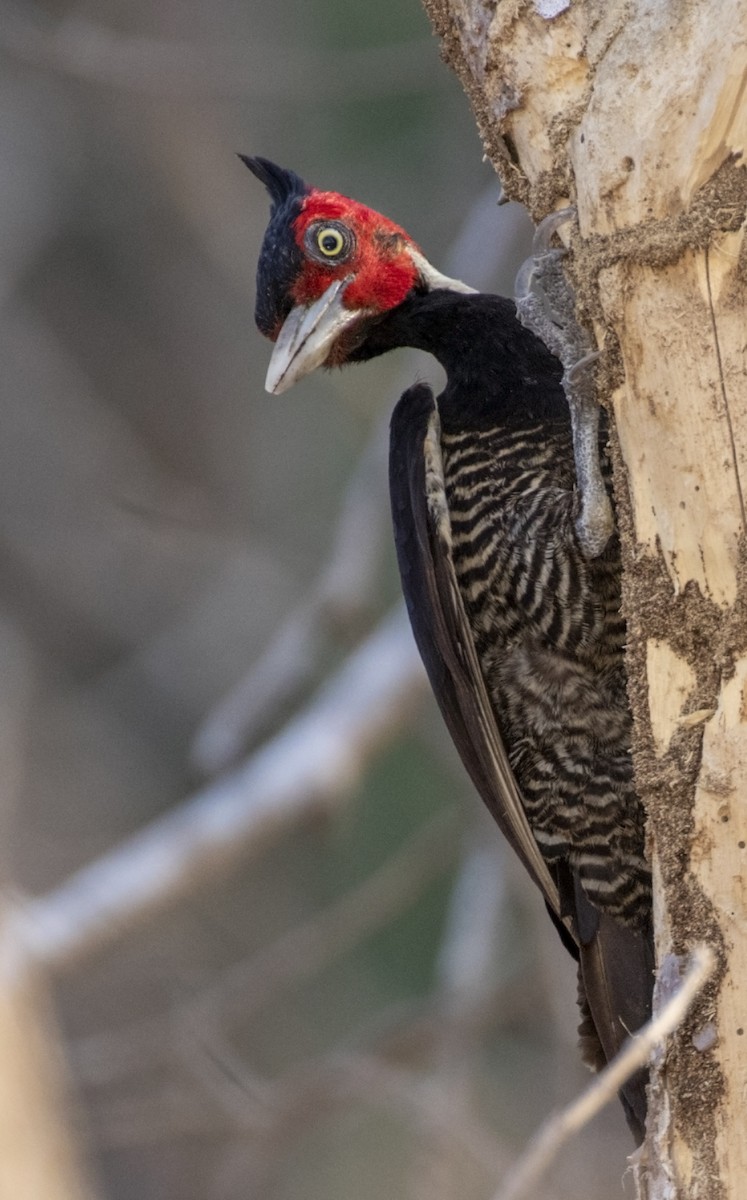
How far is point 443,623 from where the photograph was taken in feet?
10.3

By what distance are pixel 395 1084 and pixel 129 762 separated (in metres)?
3.58

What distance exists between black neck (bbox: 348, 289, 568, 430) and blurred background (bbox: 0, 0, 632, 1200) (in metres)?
2.09

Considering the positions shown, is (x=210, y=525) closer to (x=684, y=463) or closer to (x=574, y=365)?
(x=574, y=365)

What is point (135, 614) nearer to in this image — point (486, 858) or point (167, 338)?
point (167, 338)

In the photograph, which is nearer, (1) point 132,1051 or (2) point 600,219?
(2) point 600,219

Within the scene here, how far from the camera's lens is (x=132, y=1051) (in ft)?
16.1

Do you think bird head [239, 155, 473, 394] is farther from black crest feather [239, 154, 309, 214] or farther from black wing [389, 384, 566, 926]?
black wing [389, 384, 566, 926]

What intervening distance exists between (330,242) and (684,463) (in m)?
1.48

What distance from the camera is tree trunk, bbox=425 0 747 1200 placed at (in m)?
2.08

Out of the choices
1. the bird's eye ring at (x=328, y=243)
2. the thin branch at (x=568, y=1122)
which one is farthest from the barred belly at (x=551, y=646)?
the thin branch at (x=568, y=1122)

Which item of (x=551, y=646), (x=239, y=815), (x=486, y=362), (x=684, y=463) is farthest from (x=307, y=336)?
(x=239, y=815)

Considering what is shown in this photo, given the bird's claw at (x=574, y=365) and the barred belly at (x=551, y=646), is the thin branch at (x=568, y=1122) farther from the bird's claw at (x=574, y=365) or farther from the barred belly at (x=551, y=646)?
the barred belly at (x=551, y=646)

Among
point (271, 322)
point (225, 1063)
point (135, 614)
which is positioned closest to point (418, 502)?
point (271, 322)

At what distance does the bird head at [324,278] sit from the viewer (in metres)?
3.35
